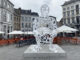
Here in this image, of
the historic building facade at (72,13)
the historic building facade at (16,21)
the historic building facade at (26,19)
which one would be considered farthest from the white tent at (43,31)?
the historic building facade at (26,19)

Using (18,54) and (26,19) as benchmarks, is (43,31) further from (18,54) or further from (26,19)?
(26,19)

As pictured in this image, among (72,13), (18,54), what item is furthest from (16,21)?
(18,54)

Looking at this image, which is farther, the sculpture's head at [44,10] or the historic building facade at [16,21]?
the historic building facade at [16,21]

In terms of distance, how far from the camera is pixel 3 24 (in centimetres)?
3428

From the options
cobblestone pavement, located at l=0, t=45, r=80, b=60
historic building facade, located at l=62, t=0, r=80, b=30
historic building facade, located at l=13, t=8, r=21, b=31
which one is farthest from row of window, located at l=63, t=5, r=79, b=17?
cobblestone pavement, located at l=0, t=45, r=80, b=60

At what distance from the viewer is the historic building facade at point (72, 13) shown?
1868 inches

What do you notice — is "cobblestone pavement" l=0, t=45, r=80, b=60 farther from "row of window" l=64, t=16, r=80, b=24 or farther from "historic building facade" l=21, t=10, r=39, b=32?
"historic building facade" l=21, t=10, r=39, b=32

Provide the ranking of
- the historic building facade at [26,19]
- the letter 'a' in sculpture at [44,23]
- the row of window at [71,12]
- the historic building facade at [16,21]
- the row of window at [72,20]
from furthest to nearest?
1. the historic building facade at [26,19]
2. the historic building facade at [16,21]
3. the row of window at [71,12]
4. the row of window at [72,20]
5. the letter 'a' in sculpture at [44,23]

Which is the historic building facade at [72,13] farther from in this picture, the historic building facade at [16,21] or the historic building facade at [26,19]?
the historic building facade at [16,21]

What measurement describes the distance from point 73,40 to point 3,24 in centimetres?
2072

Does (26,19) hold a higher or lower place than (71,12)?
lower

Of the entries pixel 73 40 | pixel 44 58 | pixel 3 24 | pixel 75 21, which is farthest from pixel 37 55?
pixel 75 21

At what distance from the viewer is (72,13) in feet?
164

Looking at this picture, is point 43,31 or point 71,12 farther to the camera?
point 71,12
